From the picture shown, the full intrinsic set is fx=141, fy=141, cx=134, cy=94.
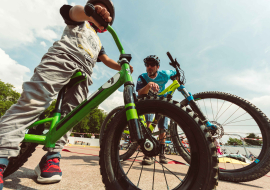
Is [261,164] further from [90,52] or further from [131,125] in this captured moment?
[90,52]

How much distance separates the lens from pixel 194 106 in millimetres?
2244

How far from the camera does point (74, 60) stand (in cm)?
159

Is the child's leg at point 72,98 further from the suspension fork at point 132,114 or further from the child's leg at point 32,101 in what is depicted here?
the suspension fork at point 132,114

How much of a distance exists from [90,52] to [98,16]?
0.66 meters

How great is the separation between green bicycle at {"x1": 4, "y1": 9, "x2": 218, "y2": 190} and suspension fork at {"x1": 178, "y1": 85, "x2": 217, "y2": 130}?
1.29m

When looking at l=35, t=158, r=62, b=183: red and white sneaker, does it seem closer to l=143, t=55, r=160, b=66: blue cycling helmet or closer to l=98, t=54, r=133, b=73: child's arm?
l=98, t=54, r=133, b=73: child's arm

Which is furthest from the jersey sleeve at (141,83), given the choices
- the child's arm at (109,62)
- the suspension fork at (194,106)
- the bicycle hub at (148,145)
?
the bicycle hub at (148,145)

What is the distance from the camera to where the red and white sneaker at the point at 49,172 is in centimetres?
130

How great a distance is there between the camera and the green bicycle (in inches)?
32.6

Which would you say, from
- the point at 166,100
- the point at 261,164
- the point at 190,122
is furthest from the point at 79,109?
the point at 261,164

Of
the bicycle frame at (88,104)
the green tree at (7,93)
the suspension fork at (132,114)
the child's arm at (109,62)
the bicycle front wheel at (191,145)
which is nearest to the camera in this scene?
the bicycle front wheel at (191,145)

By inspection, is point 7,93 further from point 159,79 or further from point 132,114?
point 132,114

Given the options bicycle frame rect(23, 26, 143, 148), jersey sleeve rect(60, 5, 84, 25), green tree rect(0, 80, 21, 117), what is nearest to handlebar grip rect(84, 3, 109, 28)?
bicycle frame rect(23, 26, 143, 148)

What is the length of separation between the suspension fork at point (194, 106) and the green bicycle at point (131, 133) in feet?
4.24
